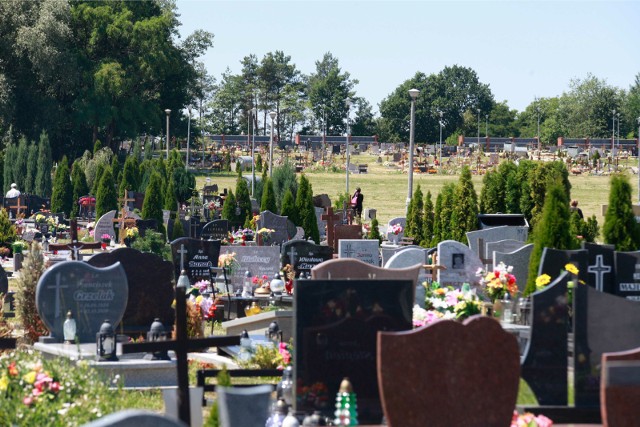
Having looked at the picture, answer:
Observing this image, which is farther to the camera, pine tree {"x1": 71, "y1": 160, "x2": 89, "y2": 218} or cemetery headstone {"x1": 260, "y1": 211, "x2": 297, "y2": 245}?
pine tree {"x1": 71, "y1": 160, "x2": 89, "y2": 218}

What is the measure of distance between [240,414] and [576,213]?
17008 mm

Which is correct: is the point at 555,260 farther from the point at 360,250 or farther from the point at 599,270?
the point at 360,250

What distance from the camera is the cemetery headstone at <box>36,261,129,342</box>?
1223 centimetres

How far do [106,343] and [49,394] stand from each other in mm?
2916

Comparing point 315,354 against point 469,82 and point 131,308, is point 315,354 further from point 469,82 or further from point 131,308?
point 469,82

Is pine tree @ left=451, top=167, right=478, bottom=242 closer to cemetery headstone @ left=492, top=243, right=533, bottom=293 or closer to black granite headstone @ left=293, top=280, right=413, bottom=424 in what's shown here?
cemetery headstone @ left=492, top=243, right=533, bottom=293

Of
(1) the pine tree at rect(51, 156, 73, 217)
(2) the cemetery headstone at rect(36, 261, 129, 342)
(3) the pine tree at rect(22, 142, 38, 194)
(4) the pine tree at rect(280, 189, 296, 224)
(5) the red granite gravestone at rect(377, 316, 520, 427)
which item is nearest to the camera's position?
(5) the red granite gravestone at rect(377, 316, 520, 427)

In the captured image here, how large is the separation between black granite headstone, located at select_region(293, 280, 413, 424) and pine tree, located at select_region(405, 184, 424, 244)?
16.7m

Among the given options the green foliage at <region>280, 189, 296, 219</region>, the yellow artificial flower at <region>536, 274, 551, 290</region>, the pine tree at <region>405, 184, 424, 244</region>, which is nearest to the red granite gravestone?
the yellow artificial flower at <region>536, 274, 551, 290</region>

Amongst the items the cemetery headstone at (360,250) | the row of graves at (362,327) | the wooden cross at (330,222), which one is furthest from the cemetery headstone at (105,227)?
the row of graves at (362,327)

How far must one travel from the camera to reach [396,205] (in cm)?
4747

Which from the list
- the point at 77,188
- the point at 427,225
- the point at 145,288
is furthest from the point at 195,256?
the point at 77,188

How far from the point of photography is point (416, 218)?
26922mm

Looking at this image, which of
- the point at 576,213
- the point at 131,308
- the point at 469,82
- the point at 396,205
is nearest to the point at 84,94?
the point at 396,205
